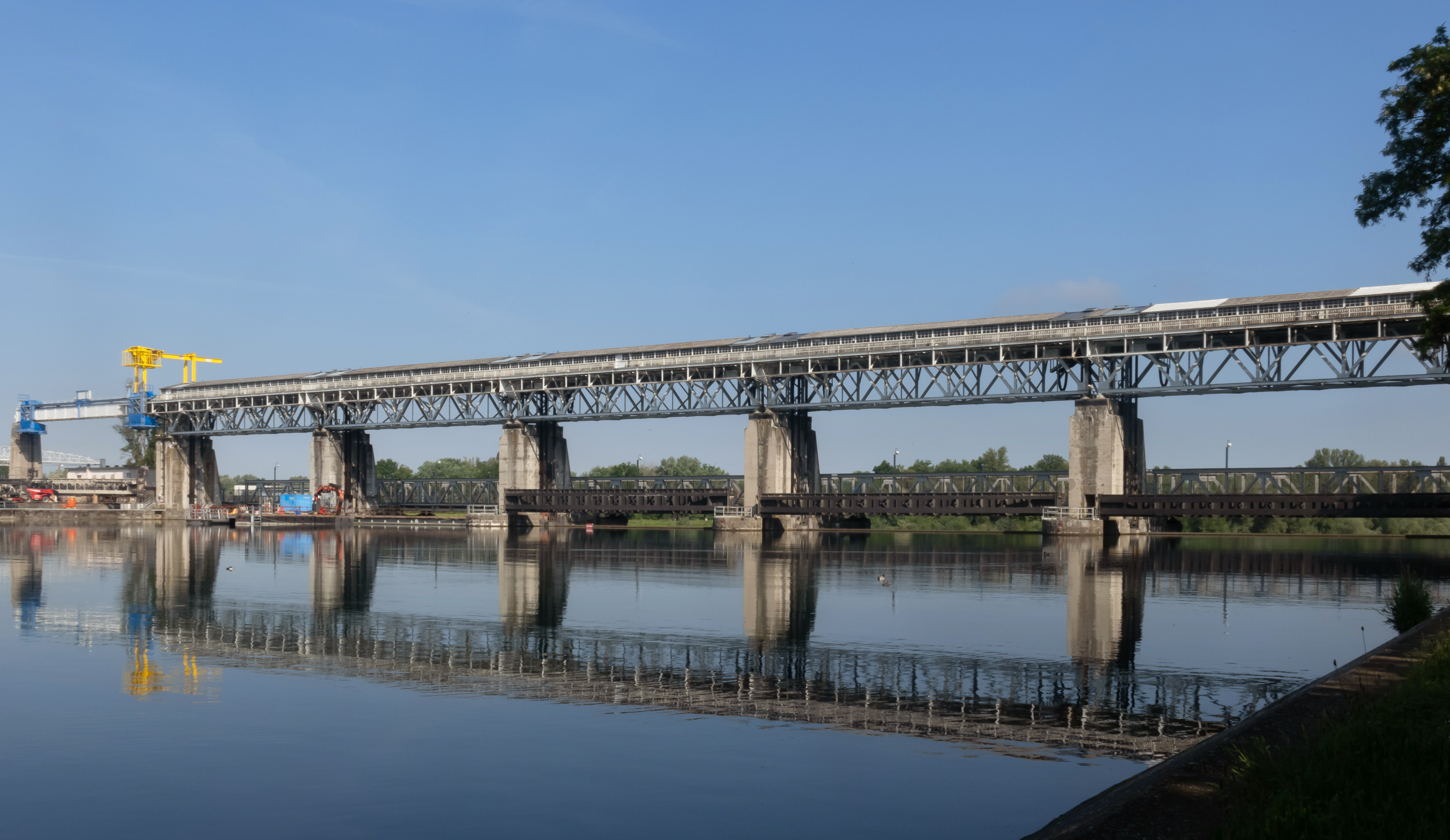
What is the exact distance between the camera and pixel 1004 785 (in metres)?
15.3

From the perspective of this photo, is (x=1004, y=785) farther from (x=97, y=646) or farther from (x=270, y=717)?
Answer: (x=97, y=646)

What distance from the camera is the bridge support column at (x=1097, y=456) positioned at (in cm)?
8856

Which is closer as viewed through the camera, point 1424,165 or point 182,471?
point 1424,165

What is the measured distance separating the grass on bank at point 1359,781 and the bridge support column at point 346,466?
12647 centimetres

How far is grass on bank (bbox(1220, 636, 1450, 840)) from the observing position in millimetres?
9070

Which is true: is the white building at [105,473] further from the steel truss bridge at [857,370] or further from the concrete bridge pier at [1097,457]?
the concrete bridge pier at [1097,457]

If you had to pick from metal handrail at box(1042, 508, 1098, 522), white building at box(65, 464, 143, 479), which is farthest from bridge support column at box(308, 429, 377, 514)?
metal handrail at box(1042, 508, 1098, 522)

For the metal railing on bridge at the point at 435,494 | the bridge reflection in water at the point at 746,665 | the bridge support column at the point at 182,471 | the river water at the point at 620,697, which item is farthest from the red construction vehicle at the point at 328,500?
the bridge reflection in water at the point at 746,665

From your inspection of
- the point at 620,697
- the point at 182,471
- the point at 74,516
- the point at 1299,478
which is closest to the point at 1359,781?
the point at 620,697

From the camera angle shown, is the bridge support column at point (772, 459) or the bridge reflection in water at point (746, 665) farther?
the bridge support column at point (772, 459)

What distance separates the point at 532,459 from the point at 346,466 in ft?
86.7

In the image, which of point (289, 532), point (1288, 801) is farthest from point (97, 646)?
point (289, 532)

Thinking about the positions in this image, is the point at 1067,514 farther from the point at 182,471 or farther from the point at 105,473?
the point at 105,473

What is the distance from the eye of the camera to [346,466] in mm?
131875
